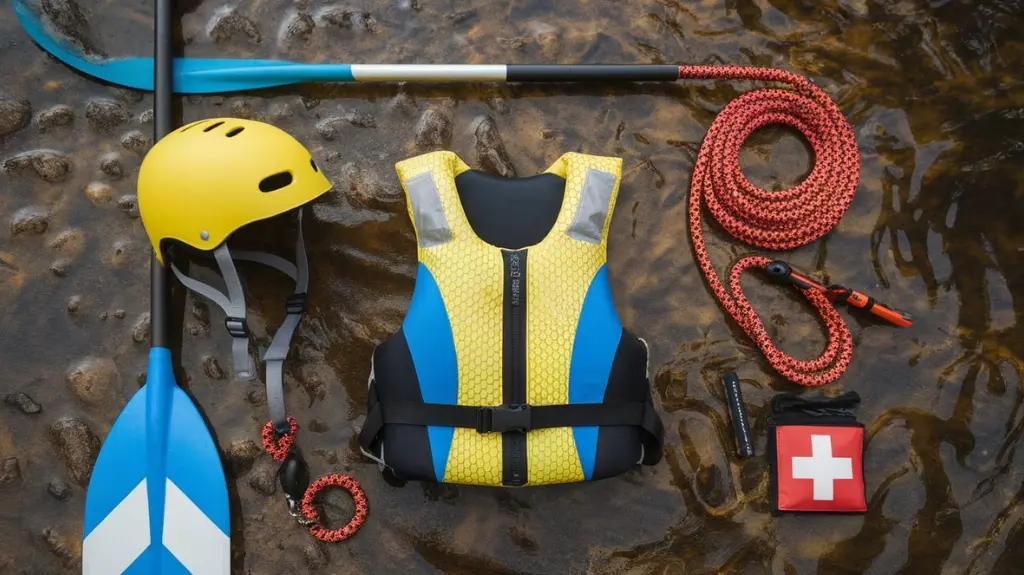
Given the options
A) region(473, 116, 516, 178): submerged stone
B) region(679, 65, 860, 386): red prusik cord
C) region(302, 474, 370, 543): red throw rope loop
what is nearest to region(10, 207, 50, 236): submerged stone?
region(302, 474, 370, 543): red throw rope loop

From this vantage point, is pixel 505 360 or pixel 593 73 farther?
pixel 593 73

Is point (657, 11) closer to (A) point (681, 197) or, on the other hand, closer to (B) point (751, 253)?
(A) point (681, 197)

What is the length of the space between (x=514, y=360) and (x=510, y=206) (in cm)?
47

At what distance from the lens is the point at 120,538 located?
2137 millimetres

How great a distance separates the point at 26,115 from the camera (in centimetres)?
234

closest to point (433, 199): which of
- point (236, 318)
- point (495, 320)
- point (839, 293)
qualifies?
point (495, 320)

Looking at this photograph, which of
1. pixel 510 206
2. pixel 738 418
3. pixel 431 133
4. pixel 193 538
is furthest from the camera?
pixel 431 133

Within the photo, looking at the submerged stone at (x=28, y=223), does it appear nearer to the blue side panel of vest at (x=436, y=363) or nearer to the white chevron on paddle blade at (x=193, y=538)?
the white chevron on paddle blade at (x=193, y=538)

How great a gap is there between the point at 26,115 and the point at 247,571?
1.75 meters

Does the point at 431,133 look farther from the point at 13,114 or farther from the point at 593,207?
the point at 13,114

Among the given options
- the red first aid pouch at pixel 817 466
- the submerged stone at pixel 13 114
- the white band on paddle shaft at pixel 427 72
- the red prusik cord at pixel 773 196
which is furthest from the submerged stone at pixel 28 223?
the red first aid pouch at pixel 817 466

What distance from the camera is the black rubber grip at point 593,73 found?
7.55 ft

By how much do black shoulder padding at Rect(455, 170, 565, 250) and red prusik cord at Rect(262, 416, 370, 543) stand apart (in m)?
0.94

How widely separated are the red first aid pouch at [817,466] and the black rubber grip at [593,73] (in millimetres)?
1258
